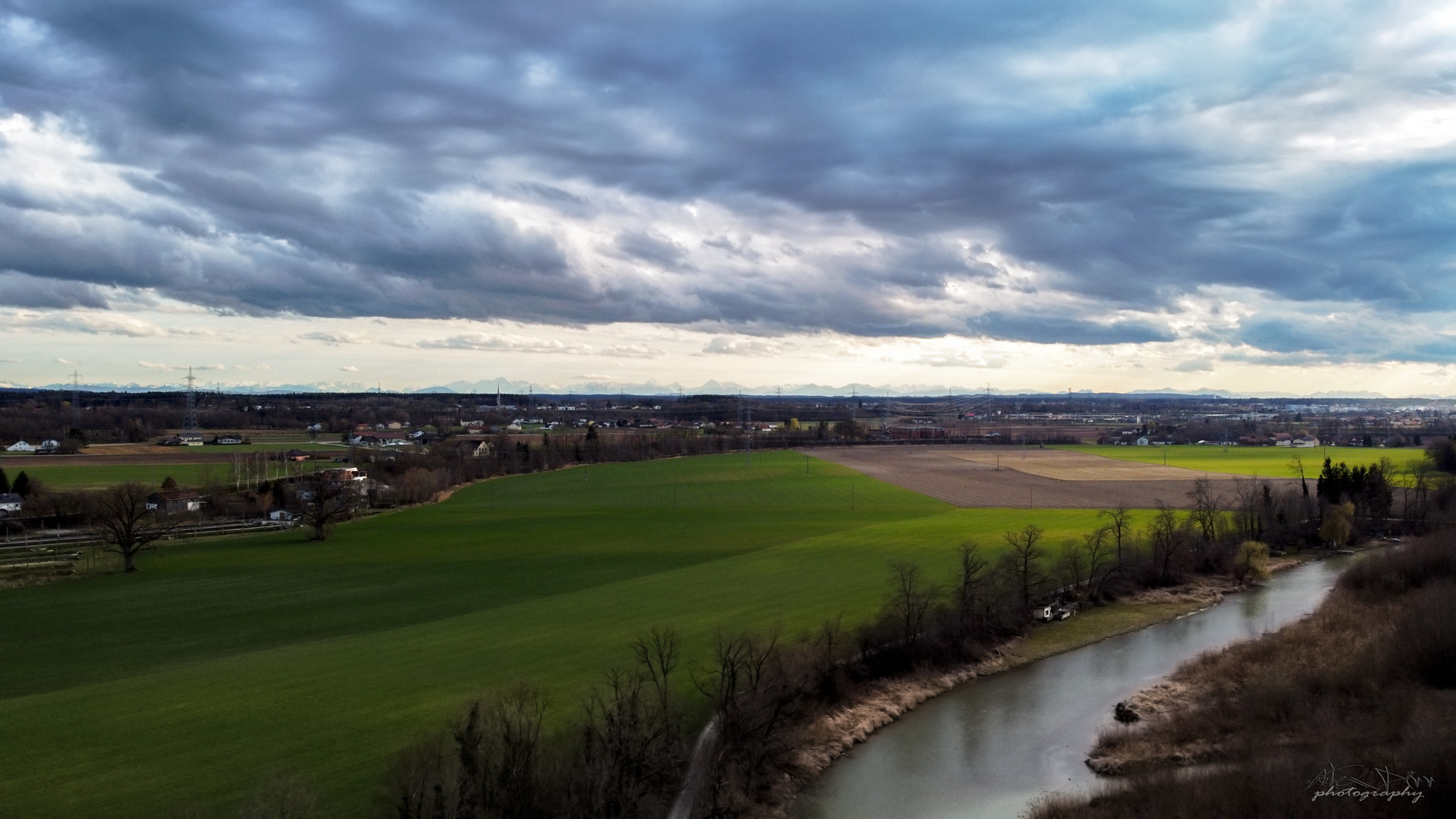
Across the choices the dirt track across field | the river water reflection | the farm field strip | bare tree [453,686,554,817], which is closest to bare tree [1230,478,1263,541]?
the dirt track across field

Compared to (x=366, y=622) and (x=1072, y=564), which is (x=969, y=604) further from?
(x=366, y=622)

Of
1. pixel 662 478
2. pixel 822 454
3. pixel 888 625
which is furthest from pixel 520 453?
pixel 888 625

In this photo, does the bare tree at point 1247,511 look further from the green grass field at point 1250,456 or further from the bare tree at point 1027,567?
the bare tree at point 1027,567

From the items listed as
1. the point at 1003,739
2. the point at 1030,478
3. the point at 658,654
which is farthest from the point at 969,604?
the point at 1030,478

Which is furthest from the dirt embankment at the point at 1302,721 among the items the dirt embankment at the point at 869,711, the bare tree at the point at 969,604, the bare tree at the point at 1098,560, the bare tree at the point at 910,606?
the bare tree at the point at 1098,560

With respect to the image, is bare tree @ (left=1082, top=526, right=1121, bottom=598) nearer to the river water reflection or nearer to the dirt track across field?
the river water reflection

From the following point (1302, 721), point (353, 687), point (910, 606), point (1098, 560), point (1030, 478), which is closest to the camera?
point (1302, 721)
